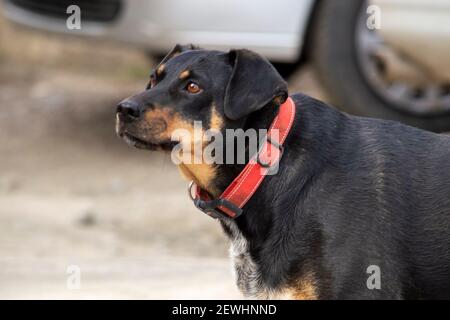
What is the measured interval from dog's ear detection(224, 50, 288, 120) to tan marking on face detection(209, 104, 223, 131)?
6cm

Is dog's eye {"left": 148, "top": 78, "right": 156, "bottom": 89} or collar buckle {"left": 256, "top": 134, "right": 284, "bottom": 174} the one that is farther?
dog's eye {"left": 148, "top": 78, "right": 156, "bottom": 89}

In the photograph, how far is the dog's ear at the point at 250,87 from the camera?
144 inches

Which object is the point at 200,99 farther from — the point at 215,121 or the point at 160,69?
the point at 160,69

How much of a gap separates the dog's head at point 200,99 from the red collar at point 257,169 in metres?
0.08

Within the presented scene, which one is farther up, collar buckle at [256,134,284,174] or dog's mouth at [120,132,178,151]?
dog's mouth at [120,132,178,151]

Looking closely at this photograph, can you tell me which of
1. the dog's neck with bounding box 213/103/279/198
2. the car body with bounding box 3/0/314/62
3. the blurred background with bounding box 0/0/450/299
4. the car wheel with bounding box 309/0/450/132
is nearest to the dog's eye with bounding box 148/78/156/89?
the dog's neck with bounding box 213/103/279/198

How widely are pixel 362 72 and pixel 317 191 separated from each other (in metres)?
3.61

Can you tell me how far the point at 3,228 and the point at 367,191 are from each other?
3.49 m

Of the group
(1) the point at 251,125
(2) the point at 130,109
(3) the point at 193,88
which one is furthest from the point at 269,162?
(2) the point at 130,109

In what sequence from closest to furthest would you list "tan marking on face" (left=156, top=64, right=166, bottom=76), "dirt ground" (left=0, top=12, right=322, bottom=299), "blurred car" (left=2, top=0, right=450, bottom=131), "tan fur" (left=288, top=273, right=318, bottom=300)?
"tan fur" (left=288, top=273, right=318, bottom=300) < "tan marking on face" (left=156, top=64, right=166, bottom=76) < "dirt ground" (left=0, top=12, right=322, bottom=299) < "blurred car" (left=2, top=0, right=450, bottom=131)

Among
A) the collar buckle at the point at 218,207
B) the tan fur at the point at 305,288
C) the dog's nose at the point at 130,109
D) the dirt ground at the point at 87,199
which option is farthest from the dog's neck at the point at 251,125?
the dirt ground at the point at 87,199

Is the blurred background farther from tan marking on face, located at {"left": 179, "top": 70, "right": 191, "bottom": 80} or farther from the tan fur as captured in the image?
tan marking on face, located at {"left": 179, "top": 70, "right": 191, "bottom": 80}

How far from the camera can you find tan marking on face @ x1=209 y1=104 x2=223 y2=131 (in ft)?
12.2
